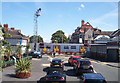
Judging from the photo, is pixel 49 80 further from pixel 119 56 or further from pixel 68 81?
pixel 119 56

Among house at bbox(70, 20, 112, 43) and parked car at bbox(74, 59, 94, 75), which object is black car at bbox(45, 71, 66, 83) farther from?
house at bbox(70, 20, 112, 43)

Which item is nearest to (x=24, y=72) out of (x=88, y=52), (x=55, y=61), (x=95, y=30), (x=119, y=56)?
(x=55, y=61)

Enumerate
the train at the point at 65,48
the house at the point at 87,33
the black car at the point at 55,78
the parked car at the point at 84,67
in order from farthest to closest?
1. the house at the point at 87,33
2. the train at the point at 65,48
3. the parked car at the point at 84,67
4. the black car at the point at 55,78

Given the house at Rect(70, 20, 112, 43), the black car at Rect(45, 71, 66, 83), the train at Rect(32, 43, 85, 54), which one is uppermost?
the house at Rect(70, 20, 112, 43)

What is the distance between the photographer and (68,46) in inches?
3034

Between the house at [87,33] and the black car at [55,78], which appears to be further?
the house at [87,33]

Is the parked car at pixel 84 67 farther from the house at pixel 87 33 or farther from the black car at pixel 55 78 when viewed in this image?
the house at pixel 87 33

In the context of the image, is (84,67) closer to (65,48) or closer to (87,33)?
(65,48)

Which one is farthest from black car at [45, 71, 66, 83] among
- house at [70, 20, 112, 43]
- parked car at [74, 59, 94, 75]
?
house at [70, 20, 112, 43]

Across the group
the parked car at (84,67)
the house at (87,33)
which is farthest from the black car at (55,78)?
the house at (87,33)

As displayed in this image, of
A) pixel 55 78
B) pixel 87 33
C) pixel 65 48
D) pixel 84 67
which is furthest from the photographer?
pixel 87 33

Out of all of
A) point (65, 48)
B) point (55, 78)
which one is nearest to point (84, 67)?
point (55, 78)

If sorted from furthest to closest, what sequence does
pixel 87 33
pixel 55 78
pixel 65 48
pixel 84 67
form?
1. pixel 87 33
2. pixel 65 48
3. pixel 84 67
4. pixel 55 78

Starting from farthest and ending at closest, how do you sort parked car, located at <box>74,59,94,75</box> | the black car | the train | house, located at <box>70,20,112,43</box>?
1. house, located at <box>70,20,112,43</box>
2. the train
3. parked car, located at <box>74,59,94,75</box>
4. the black car
